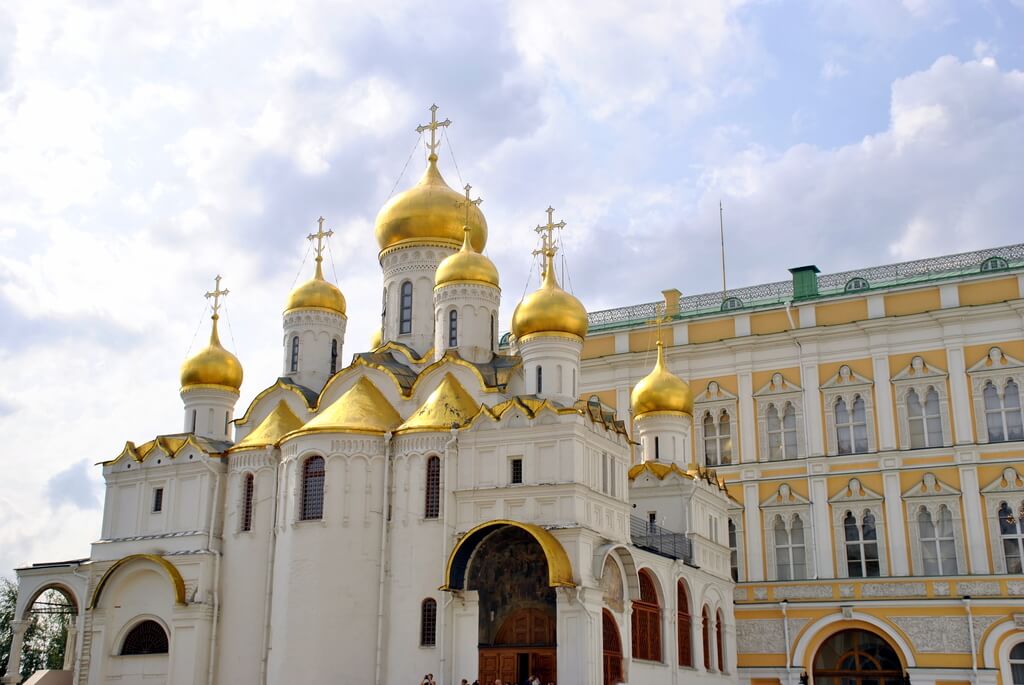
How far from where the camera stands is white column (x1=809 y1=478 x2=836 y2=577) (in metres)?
31.9

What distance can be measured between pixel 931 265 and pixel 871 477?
22.3 feet

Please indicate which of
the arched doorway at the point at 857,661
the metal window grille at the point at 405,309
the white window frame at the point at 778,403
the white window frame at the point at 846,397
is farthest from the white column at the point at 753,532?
the metal window grille at the point at 405,309

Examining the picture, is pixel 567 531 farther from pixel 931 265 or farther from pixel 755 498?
pixel 931 265

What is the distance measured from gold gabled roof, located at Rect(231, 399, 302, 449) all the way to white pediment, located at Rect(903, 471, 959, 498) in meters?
16.2

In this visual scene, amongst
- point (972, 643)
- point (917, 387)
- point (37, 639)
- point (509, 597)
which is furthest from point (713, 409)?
point (37, 639)

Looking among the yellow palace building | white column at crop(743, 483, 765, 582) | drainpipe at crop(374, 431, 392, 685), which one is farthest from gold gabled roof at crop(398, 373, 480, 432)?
white column at crop(743, 483, 765, 582)

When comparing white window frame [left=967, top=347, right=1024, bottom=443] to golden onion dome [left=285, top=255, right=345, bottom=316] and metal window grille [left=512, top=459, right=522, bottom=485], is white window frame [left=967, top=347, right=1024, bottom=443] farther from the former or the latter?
golden onion dome [left=285, top=255, right=345, bottom=316]

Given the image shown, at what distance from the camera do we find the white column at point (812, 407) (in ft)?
108

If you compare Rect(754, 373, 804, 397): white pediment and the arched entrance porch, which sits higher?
Rect(754, 373, 804, 397): white pediment

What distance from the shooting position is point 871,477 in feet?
105

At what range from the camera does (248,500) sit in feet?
91.0

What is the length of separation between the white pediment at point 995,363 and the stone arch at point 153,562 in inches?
821

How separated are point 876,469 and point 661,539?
699 centimetres

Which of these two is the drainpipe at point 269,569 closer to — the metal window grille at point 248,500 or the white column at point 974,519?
the metal window grille at point 248,500
